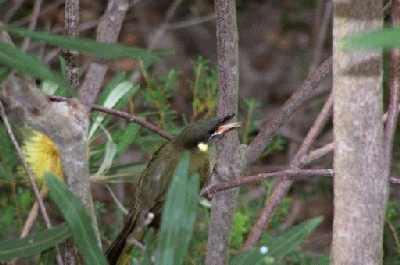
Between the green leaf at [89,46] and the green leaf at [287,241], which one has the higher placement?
the green leaf at [89,46]

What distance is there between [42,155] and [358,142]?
2.55ft

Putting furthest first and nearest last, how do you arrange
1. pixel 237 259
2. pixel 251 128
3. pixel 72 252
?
pixel 251 128
pixel 72 252
pixel 237 259

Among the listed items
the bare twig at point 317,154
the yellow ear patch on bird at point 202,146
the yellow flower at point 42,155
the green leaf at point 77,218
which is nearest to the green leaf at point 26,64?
the green leaf at point 77,218

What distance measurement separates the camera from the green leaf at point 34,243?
1689 millimetres

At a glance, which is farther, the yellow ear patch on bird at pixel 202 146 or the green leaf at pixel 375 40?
the yellow ear patch on bird at pixel 202 146

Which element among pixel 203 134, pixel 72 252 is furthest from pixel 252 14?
pixel 72 252

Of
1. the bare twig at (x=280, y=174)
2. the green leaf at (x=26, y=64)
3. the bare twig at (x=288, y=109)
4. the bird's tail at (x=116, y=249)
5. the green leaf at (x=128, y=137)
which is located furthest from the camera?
the green leaf at (x=128, y=137)

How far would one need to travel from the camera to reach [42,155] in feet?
6.34

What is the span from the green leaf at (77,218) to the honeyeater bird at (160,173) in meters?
0.54

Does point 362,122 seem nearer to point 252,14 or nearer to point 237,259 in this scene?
point 237,259

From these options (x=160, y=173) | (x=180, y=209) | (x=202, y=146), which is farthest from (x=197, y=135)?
(x=180, y=209)

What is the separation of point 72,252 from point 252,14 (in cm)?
449

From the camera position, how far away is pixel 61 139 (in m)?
1.53

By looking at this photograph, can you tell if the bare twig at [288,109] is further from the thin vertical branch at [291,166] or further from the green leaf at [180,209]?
the green leaf at [180,209]
